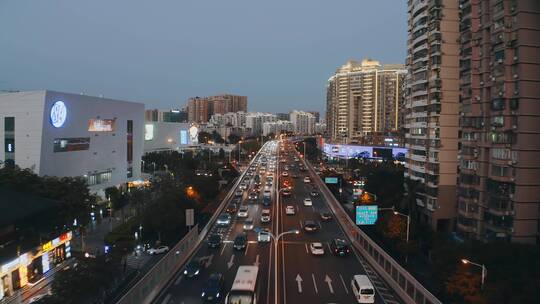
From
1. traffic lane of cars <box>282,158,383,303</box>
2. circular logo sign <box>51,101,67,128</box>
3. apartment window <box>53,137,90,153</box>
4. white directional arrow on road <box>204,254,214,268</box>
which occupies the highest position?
circular logo sign <box>51,101,67,128</box>

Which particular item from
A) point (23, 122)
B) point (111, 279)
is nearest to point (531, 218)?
point (111, 279)

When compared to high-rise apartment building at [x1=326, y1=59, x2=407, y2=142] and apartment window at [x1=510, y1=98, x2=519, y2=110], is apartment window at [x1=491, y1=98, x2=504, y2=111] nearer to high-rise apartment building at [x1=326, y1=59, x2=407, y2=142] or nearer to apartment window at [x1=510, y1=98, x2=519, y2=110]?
apartment window at [x1=510, y1=98, x2=519, y2=110]

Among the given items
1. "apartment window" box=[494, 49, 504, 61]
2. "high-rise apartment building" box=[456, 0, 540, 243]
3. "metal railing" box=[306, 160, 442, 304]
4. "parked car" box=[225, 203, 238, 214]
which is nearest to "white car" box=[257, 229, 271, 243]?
"metal railing" box=[306, 160, 442, 304]

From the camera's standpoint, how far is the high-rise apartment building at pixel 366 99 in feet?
408

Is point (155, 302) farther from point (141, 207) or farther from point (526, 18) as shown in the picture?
point (526, 18)

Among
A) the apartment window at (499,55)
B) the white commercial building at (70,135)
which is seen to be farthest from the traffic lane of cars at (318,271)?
the white commercial building at (70,135)

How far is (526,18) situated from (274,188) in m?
37.8

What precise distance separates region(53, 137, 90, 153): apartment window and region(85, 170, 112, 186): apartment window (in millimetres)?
3445

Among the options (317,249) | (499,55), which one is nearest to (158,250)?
(317,249)

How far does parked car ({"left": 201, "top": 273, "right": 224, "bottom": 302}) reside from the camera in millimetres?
17797

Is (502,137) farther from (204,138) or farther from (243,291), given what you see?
(204,138)

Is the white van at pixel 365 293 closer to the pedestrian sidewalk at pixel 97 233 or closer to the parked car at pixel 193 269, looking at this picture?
the parked car at pixel 193 269

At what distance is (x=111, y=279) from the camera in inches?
754

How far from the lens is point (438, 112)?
125 ft
